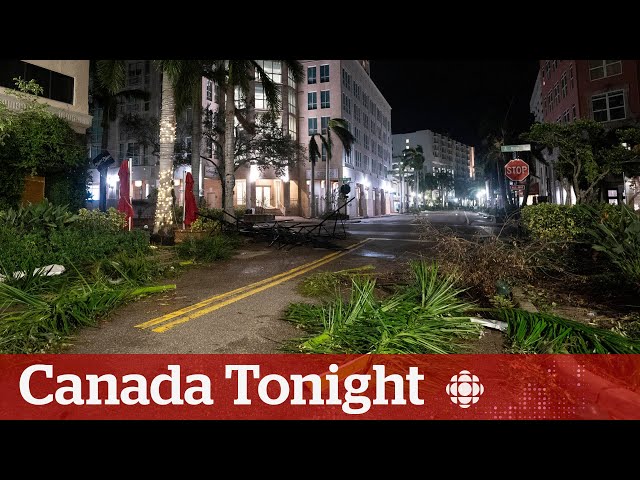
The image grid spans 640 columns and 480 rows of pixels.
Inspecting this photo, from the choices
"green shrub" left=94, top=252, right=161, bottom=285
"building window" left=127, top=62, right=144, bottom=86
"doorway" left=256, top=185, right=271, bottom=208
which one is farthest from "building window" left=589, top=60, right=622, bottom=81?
"building window" left=127, top=62, right=144, bottom=86

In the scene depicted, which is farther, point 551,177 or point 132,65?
point 132,65

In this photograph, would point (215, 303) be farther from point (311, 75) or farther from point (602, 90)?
point (311, 75)

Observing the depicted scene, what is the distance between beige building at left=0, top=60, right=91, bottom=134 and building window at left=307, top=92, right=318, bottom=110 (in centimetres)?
3581

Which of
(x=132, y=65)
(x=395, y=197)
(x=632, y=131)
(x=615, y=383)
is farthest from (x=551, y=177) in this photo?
(x=395, y=197)

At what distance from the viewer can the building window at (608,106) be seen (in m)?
26.2

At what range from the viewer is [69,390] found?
130 inches

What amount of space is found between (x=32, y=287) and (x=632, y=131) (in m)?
17.8

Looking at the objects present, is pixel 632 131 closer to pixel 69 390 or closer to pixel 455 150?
pixel 69 390

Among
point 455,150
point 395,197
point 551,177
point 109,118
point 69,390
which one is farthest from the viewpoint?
point 455,150

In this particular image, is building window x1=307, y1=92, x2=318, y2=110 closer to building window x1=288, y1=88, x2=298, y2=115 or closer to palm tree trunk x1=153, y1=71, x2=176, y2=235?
building window x1=288, y1=88, x2=298, y2=115

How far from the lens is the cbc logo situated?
3.08 meters

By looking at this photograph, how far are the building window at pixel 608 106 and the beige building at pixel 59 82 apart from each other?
106 ft

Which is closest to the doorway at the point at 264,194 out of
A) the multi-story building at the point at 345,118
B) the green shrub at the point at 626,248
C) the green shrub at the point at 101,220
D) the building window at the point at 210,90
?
the multi-story building at the point at 345,118

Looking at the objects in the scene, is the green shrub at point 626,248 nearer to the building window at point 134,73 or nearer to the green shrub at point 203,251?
the green shrub at point 203,251
